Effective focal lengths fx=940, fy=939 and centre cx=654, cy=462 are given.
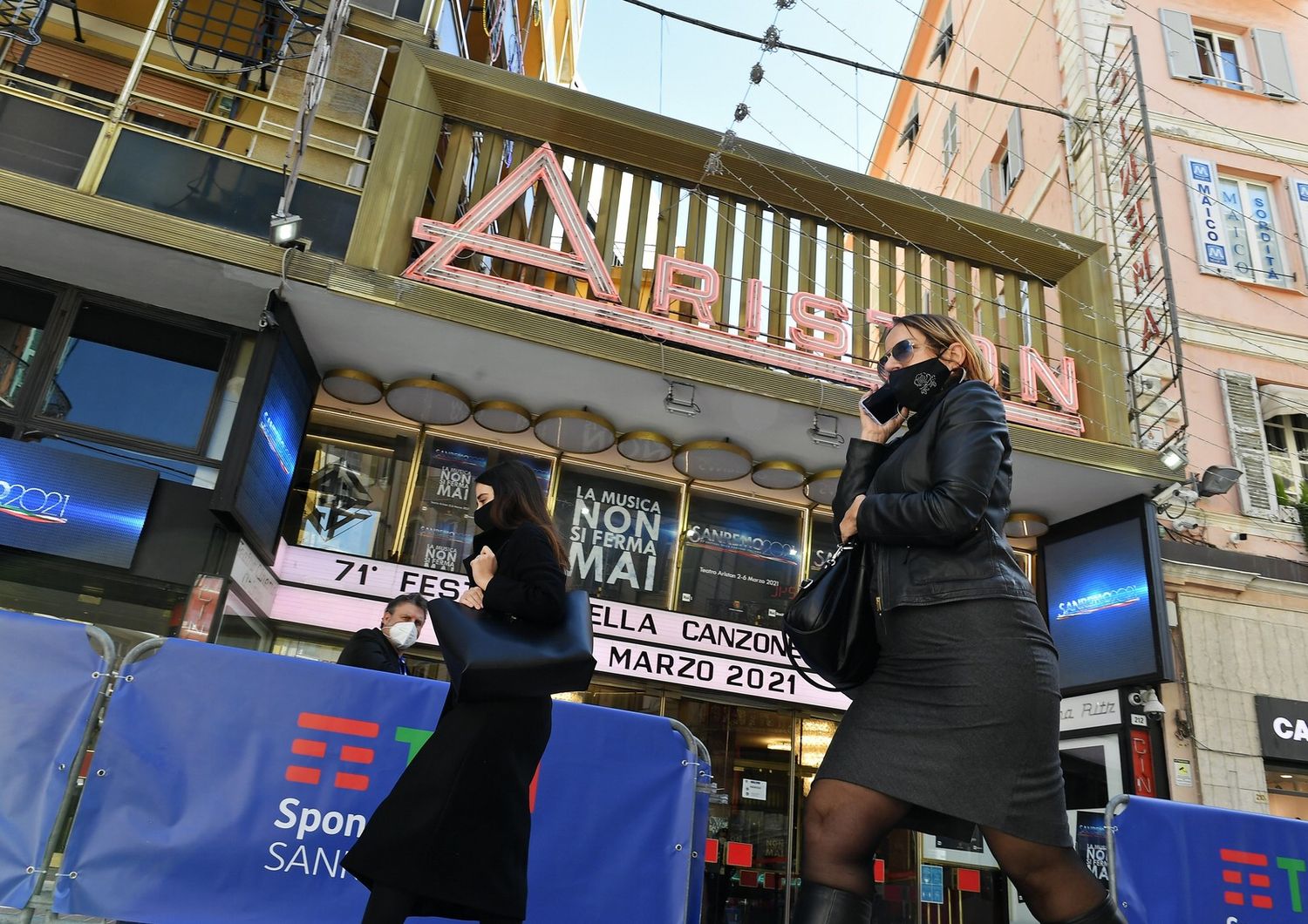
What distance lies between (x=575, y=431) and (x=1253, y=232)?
31.6 feet

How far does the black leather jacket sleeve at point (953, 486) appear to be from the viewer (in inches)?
82.5

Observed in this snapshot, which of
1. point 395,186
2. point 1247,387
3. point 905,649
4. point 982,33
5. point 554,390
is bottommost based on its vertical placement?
point 905,649

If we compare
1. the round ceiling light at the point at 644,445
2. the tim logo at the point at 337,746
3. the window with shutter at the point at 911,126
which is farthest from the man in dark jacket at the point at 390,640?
the window with shutter at the point at 911,126

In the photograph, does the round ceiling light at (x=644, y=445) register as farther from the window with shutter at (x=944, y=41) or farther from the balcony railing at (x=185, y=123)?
the window with shutter at (x=944, y=41)

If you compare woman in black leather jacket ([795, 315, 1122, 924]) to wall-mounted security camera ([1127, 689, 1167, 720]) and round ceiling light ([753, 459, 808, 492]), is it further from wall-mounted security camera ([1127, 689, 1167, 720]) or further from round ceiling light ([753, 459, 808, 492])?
wall-mounted security camera ([1127, 689, 1167, 720])

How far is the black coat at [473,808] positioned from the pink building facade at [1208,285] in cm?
798

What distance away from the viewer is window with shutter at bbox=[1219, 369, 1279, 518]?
10.9 metres

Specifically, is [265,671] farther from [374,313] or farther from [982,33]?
[982,33]

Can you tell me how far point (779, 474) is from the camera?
9555mm

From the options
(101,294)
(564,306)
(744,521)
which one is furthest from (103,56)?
(744,521)

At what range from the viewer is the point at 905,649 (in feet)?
6.99

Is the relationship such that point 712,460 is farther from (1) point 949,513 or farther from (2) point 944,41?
(2) point 944,41

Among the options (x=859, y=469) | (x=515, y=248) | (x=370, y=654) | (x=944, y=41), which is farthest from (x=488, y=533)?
(x=944, y=41)

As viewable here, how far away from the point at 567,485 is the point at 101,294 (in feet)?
14.7
